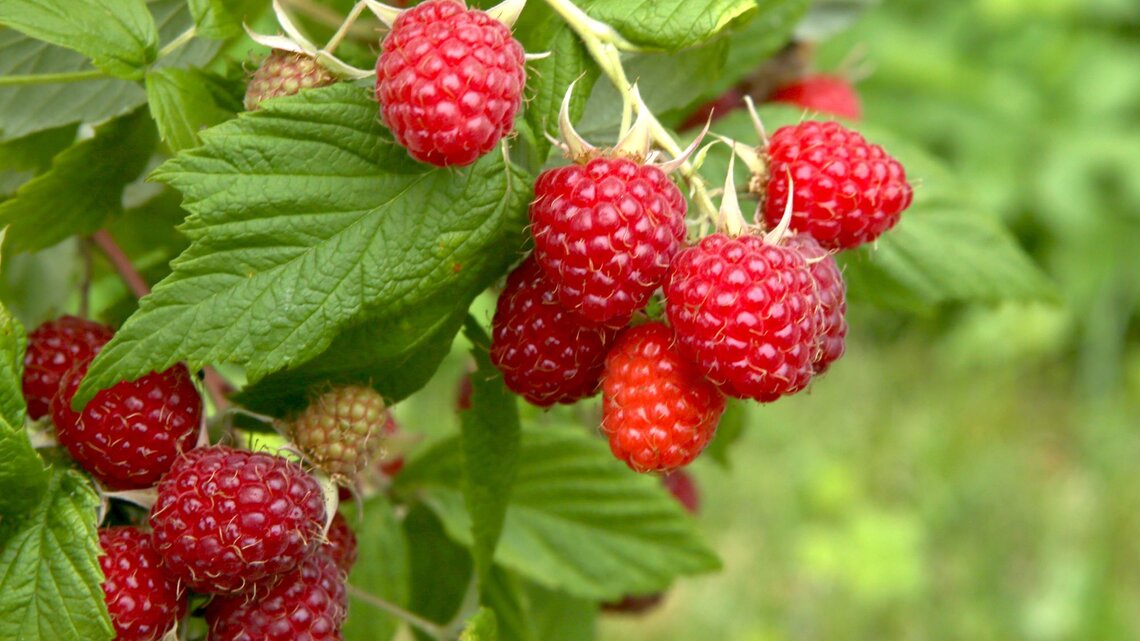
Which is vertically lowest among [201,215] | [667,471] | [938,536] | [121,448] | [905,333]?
[905,333]

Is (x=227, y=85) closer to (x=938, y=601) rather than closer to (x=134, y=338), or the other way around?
(x=134, y=338)

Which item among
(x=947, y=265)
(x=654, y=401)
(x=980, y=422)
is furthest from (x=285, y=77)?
(x=980, y=422)

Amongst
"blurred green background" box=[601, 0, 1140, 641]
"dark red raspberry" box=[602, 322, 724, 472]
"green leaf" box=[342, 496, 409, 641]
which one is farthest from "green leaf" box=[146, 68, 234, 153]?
"blurred green background" box=[601, 0, 1140, 641]

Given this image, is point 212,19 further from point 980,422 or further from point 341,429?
point 980,422

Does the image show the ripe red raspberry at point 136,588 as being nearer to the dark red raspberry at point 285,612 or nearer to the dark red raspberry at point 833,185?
the dark red raspberry at point 285,612

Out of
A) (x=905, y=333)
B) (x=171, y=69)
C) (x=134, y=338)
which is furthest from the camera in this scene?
(x=905, y=333)

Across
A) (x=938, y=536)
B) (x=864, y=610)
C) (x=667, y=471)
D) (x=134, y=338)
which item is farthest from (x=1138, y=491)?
(x=134, y=338)

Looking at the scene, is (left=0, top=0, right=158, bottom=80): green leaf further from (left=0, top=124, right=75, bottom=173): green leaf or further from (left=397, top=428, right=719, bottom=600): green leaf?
(left=397, top=428, right=719, bottom=600): green leaf
